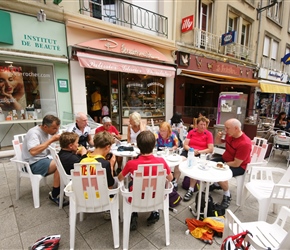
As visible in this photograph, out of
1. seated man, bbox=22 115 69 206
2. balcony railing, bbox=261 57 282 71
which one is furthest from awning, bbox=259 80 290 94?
seated man, bbox=22 115 69 206

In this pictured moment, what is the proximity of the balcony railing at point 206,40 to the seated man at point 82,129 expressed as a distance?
678 cm

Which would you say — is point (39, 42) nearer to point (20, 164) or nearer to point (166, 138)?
point (20, 164)

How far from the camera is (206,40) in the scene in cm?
819

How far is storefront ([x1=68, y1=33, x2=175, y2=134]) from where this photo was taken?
4.88 m

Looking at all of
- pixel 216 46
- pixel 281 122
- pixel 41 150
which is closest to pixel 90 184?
pixel 41 150

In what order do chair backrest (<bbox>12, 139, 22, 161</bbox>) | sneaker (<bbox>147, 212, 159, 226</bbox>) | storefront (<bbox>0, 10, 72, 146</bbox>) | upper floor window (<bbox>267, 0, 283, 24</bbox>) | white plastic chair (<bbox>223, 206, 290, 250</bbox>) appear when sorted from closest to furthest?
white plastic chair (<bbox>223, 206, 290, 250</bbox>) → sneaker (<bbox>147, 212, 159, 226</bbox>) → chair backrest (<bbox>12, 139, 22, 161</bbox>) → storefront (<bbox>0, 10, 72, 146</bbox>) → upper floor window (<bbox>267, 0, 283, 24</bbox>)

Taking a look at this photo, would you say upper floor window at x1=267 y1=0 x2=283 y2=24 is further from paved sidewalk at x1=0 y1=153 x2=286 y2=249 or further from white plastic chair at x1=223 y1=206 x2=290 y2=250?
white plastic chair at x1=223 y1=206 x2=290 y2=250

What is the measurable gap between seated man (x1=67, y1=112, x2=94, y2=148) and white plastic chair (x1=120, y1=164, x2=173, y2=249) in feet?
6.04

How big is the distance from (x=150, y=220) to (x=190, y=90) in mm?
8455

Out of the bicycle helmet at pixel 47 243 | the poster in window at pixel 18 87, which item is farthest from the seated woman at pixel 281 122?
the poster in window at pixel 18 87

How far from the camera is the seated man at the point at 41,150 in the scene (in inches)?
94.7

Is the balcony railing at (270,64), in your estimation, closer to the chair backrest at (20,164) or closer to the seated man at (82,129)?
the seated man at (82,129)

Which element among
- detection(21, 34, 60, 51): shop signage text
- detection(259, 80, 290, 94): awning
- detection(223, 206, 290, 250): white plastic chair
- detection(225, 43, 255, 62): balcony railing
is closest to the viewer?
detection(223, 206, 290, 250): white plastic chair

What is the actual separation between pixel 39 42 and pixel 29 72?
0.87 meters
